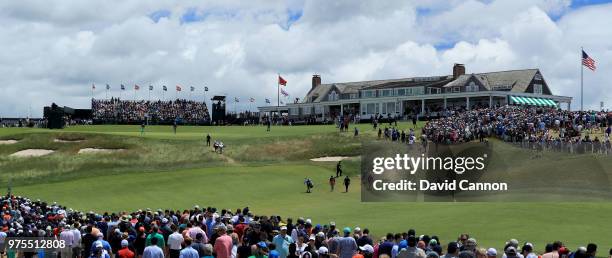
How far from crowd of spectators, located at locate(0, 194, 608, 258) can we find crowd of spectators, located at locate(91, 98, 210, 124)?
91.0 meters

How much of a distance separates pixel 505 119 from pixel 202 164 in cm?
2662

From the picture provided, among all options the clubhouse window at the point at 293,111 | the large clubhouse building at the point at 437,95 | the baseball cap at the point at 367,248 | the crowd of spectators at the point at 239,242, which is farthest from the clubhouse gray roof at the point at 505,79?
the baseball cap at the point at 367,248

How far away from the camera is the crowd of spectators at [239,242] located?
15.7 meters

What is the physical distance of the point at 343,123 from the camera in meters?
80.8

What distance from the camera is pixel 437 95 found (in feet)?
353

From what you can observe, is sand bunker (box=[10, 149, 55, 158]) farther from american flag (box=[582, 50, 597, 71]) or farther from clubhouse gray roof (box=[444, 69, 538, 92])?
clubhouse gray roof (box=[444, 69, 538, 92])

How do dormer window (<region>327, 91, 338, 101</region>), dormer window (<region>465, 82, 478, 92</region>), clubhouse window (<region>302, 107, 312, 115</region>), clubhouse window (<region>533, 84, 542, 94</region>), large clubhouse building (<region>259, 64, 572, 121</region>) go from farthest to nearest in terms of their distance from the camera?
clubhouse window (<region>302, 107, 312, 115</region>) → dormer window (<region>327, 91, 338, 101</region>) → clubhouse window (<region>533, 84, 542, 94</region>) → dormer window (<region>465, 82, 478, 92</region>) → large clubhouse building (<region>259, 64, 572, 121</region>)

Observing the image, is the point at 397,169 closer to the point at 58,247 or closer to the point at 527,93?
the point at 58,247

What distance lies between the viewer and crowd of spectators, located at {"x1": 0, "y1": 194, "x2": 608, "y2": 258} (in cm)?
1567

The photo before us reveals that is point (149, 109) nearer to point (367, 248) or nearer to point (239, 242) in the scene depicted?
point (239, 242)

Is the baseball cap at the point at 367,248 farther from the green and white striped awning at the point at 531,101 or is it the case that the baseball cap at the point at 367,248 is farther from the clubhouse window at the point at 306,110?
the clubhouse window at the point at 306,110

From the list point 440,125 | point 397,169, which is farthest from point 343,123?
point 397,169

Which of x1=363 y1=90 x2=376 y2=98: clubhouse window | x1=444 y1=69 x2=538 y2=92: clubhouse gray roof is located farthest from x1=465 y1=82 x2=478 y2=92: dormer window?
x1=363 y1=90 x2=376 y2=98: clubhouse window

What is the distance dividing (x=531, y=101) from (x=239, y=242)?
89.8 metres
